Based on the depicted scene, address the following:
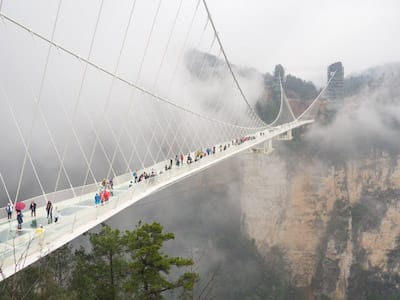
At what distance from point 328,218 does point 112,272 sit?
29.8 m

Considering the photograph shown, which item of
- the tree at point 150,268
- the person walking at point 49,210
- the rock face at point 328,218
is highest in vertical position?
the person walking at point 49,210

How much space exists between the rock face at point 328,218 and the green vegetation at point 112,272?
26062 mm

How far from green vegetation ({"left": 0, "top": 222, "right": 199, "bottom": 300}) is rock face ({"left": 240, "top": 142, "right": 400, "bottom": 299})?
26062mm

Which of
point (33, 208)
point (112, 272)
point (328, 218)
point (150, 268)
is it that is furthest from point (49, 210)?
point (328, 218)

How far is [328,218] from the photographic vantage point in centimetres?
3762

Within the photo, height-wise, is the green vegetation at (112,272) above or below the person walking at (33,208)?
below

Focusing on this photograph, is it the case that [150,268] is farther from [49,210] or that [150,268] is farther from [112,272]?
[49,210]

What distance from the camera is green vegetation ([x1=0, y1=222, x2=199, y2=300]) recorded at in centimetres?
1008

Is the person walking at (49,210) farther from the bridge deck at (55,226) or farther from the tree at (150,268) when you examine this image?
the tree at (150,268)

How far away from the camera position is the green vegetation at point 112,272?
1008cm

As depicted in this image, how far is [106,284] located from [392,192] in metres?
32.2

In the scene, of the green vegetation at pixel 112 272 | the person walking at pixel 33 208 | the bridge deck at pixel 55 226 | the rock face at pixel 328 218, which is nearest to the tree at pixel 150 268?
the green vegetation at pixel 112 272

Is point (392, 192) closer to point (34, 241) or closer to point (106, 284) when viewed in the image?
point (106, 284)

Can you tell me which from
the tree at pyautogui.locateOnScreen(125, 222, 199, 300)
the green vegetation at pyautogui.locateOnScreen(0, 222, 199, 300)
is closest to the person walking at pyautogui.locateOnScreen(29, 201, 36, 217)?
the green vegetation at pyautogui.locateOnScreen(0, 222, 199, 300)
